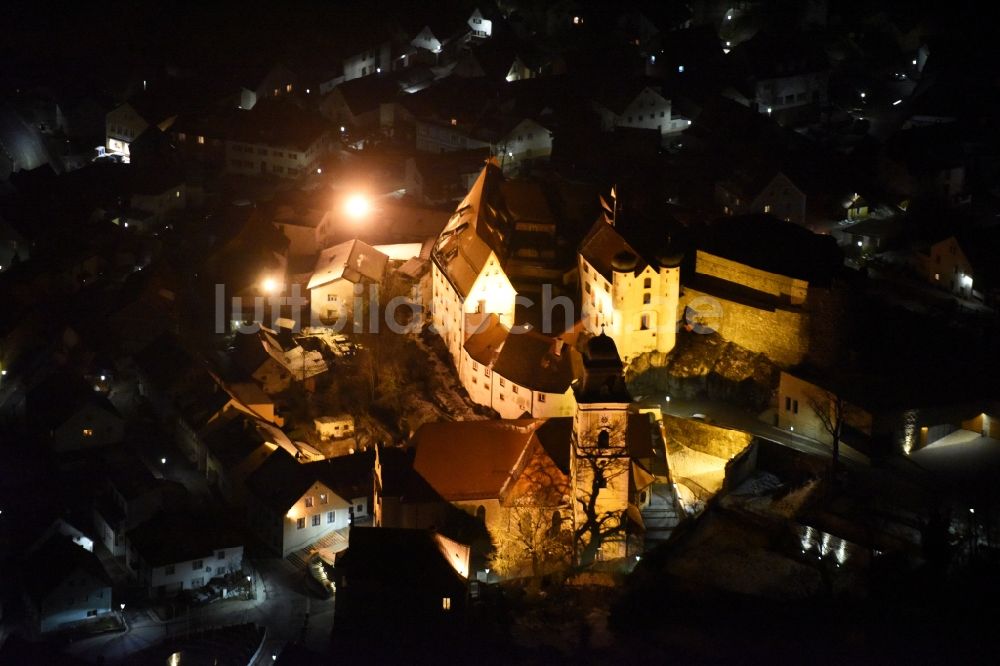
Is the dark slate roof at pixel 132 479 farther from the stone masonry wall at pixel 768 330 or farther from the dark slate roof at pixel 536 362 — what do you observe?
the stone masonry wall at pixel 768 330

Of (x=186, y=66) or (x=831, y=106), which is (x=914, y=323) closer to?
(x=831, y=106)

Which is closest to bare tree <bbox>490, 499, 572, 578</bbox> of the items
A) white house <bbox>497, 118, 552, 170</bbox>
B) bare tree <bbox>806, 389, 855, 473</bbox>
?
bare tree <bbox>806, 389, 855, 473</bbox>

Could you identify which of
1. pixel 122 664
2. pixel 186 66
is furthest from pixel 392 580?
pixel 186 66

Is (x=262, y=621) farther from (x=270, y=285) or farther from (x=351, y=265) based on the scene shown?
(x=270, y=285)

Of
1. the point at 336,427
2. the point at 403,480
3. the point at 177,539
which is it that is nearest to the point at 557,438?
the point at 403,480

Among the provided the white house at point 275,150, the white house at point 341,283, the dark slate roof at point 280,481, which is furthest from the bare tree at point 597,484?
the white house at point 275,150

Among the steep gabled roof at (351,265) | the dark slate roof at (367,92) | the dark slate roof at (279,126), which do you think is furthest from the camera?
the dark slate roof at (367,92)

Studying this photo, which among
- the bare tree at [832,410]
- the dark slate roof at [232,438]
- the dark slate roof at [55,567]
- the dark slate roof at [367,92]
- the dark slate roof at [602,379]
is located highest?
the dark slate roof at [367,92]

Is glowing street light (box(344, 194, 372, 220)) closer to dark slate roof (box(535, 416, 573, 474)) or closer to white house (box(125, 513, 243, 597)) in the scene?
dark slate roof (box(535, 416, 573, 474))
